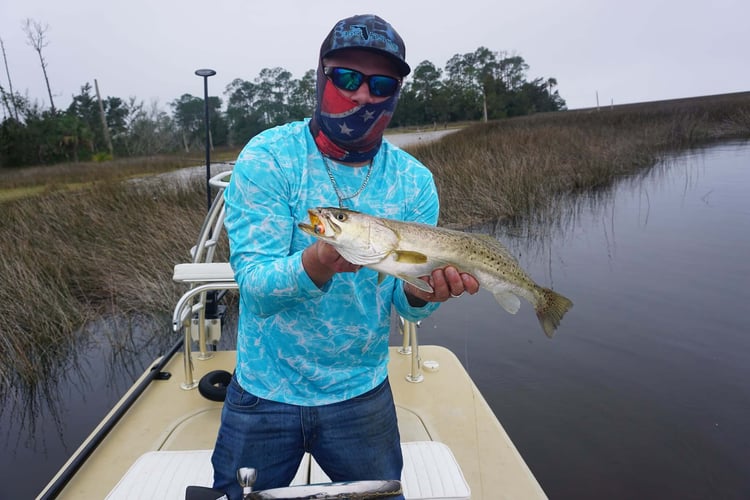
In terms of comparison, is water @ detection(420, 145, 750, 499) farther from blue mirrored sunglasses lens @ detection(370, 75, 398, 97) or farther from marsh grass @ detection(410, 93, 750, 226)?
blue mirrored sunglasses lens @ detection(370, 75, 398, 97)

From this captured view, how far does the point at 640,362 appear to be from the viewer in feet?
21.1

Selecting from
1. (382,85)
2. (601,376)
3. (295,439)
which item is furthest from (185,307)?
(601,376)

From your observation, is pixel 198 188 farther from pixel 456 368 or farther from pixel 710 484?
pixel 710 484

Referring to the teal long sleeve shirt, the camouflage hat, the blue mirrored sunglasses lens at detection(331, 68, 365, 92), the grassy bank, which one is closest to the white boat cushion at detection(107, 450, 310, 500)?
the teal long sleeve shirt

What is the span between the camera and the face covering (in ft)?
6.39

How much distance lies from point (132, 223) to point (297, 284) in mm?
9517

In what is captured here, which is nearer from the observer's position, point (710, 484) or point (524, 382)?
point (710, 484)

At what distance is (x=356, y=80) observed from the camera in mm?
1992

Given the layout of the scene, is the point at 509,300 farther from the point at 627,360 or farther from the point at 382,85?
the point at 627,360

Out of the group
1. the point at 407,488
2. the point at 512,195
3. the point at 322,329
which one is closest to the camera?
the point at 322,329

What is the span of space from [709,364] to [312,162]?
6524mm

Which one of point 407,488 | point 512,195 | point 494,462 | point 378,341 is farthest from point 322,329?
point 512,195

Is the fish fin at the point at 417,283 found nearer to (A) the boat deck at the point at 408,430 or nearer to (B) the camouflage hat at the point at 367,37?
(B) the camouflage hat at the point at 367,37

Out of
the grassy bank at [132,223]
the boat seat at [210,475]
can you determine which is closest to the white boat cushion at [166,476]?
the boat seat at [210,475]
